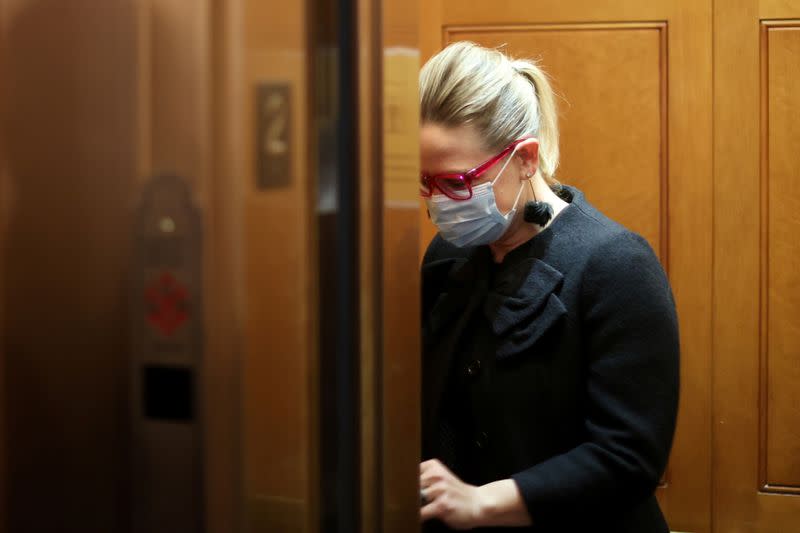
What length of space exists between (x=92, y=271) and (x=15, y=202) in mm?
30

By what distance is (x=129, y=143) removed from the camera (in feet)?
0.89

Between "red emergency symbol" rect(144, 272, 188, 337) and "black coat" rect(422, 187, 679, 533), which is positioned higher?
"red emergency symbol" rect(144, 272, 188, 337)

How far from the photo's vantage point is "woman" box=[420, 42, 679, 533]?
37.1 inches

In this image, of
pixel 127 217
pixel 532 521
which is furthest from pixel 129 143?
pixel 532 521

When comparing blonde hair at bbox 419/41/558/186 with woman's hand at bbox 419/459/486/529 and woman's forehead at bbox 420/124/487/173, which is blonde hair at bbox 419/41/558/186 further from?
woman's hand at bbox 419/459/486/529

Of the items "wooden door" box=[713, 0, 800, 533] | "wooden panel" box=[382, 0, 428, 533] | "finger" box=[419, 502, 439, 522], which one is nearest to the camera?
"wooden panel" box=[382, 0, 428, 533]

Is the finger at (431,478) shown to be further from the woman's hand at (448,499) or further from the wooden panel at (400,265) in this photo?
the wooden panel at (400,265)

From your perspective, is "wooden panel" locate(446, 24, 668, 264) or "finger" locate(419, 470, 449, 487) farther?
"wooden panel" locate(446, 24, 668, 264)

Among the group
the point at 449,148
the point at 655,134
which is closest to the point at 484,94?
the point at 449,148

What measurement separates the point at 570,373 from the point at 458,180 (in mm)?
259

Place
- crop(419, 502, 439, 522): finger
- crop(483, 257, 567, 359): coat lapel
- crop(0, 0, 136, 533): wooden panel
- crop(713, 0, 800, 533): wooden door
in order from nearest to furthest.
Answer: crop(0, 0, 136, 533): wooden panel → crop(419, 502, 439, 522): finger → crop(483, 257, 567, 359): coat lapel → crop(713, 0, 800, 533): wooden door

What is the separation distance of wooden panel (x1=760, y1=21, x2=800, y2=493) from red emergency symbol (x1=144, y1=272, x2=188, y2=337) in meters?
1.60

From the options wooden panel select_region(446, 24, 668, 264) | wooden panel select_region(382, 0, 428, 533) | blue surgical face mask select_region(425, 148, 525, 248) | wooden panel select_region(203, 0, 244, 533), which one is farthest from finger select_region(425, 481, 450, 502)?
wooden panel select_region(446, 24, 668, 264)

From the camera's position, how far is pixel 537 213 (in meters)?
1.07
